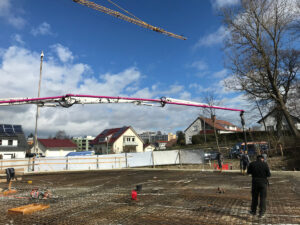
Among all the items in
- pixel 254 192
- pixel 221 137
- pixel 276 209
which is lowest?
pixel 276 209

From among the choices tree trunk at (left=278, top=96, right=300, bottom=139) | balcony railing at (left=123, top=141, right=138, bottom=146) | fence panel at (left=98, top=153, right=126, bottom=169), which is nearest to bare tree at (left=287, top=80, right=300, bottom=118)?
tree trunk at (left=278, top=96, right=300, bottom=139)

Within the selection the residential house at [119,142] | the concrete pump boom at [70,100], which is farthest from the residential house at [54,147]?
the concrete pump boom at [70,100]

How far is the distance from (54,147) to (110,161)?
3607 centimetres

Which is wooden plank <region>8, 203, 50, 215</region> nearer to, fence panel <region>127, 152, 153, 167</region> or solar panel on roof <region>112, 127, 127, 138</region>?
fence panel <region>127, 152, 153, 167</region>

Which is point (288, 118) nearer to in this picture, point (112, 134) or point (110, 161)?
point (110, 161)

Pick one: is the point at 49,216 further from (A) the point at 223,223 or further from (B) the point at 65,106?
(B) the point at 65,106

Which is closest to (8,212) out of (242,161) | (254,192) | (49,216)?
(49,216)

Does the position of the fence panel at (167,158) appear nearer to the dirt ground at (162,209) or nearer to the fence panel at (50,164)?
the fence panel at (50,164)

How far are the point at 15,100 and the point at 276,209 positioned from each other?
15245mm

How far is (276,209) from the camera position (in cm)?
653

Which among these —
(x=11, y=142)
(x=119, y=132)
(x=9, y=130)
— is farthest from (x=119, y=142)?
(x=9, y=130)

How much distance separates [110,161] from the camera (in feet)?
83.7

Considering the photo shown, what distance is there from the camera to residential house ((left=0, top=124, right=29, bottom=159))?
3775 cm

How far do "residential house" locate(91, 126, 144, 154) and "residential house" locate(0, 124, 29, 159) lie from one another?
19.7 metres
